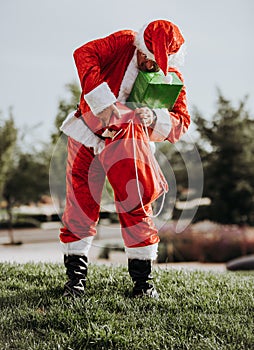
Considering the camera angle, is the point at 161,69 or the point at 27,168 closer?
the point at 161,69

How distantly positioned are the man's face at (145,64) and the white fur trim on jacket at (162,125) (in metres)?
0.24

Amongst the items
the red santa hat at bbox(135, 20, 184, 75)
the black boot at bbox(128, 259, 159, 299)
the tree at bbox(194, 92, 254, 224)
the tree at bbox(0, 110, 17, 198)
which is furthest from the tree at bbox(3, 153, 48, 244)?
the red santa hat at bbox(135, 20, 184, 75)

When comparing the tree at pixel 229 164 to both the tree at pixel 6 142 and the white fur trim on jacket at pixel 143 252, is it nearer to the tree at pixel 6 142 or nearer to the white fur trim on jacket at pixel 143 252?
A: the tree at pixel 6 142

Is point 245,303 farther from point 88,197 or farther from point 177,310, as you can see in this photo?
point 88,197

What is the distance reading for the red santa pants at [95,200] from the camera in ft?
9.16

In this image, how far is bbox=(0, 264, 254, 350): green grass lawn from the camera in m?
2.40

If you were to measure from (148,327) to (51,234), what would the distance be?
50.7ft

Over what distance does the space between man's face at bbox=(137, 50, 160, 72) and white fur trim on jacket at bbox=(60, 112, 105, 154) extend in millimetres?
461

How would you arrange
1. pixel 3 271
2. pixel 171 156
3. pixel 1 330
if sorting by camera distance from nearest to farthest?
pixel 1 330, pixel 3 271, pixel 171 156

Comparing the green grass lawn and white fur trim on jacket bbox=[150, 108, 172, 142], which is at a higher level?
white fur trim on jacket bbox=[150, 108, 172, 142]

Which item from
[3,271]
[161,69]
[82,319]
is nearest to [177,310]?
[82,319]

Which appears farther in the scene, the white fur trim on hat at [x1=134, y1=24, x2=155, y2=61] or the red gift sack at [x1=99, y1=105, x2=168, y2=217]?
the white fur trim on hat at [x1=134, y1=24, x2=155, y2=61]

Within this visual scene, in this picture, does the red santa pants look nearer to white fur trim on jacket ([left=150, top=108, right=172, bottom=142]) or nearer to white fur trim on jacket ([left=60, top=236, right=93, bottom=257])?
white fur trim on jacket ([left=60, top=236, right=93, bottom=257])

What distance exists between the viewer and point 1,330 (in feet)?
8.40
